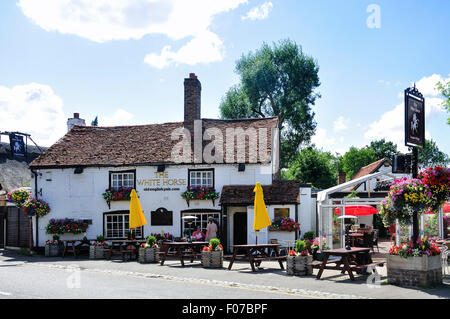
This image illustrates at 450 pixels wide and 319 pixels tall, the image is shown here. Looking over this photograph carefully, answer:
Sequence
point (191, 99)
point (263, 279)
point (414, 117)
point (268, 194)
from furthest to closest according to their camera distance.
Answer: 1. point (191, 99)
2. point (268, 194)
3. point (263, 279)
4. point (414, 117)

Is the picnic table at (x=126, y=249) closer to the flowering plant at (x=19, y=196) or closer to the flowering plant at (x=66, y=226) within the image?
the flowering plant at (x=66, y=226)

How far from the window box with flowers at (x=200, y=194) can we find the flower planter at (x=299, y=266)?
25.9 ft

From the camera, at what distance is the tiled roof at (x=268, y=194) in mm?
20672

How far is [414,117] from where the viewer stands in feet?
41.7

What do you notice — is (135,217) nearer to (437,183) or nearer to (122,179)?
(122,179)

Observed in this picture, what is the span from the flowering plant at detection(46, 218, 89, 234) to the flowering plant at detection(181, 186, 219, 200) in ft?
16.6

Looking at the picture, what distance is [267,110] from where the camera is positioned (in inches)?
1625

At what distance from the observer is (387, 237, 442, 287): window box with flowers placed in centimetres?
1170

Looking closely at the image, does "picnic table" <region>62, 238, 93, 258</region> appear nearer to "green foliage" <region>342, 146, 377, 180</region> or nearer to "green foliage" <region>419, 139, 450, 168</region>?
"green foliage" <region>342, 146, 377, 180</region>

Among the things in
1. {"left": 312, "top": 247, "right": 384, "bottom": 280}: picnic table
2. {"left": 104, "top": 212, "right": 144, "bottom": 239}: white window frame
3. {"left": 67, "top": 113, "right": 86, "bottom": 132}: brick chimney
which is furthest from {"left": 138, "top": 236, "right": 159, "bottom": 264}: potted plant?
{"left": 67, "top": 113, "right": 86, "bottom": 132}: brick chimney

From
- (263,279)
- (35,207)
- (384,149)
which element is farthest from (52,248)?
(384,149)

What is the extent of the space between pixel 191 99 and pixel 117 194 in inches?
248
